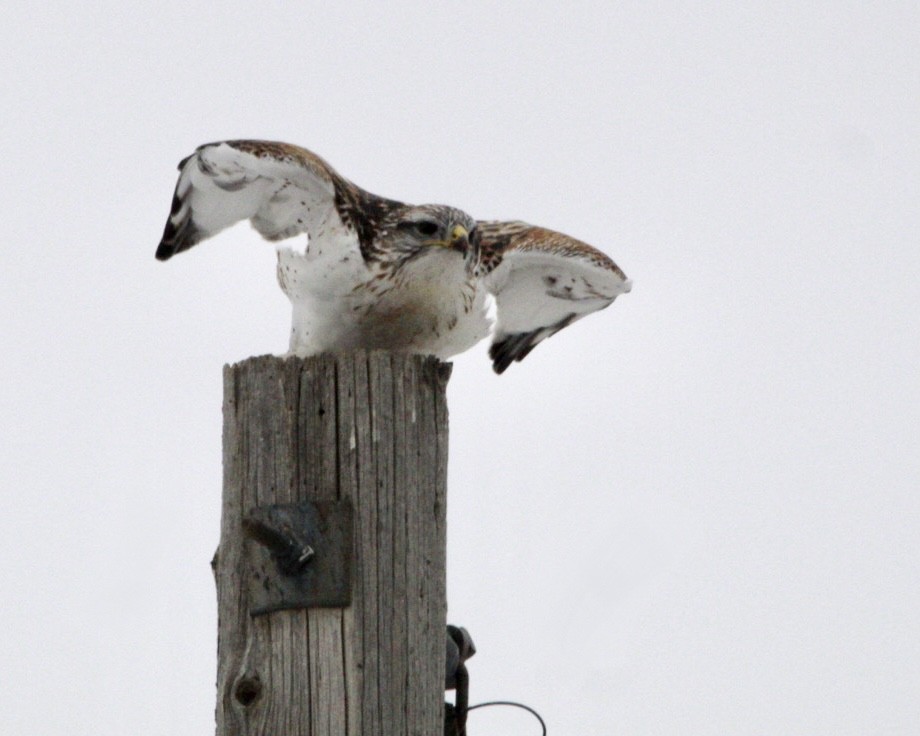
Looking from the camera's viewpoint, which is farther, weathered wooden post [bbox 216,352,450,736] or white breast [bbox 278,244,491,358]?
white breast [bbox 278,244,491,358]

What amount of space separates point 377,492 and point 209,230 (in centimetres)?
272

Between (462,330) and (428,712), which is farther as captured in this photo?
(462,330)

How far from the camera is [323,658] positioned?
3152 millimetres

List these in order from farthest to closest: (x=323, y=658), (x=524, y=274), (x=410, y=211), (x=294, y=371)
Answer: (x=524, y=274) → (x=410, y=211) → (x=294, y=371) → (x=323, y=658)

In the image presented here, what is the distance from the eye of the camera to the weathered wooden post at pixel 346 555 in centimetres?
315

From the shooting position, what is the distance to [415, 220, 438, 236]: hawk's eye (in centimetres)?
538

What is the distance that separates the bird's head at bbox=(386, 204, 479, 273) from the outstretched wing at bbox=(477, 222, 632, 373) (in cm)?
47

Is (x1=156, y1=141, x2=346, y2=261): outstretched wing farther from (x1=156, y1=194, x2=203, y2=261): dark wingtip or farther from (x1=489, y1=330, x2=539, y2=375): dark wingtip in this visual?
(x1=489, y1=330, x2=539, y2=375): dark wingtip

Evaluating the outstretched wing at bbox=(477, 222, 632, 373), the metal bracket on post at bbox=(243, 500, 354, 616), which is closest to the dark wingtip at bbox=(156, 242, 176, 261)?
the outstretched wing at bbox=(477, 222, 632, 373)

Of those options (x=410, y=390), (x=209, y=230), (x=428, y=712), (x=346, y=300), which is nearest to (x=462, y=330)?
(x=346, y=300)

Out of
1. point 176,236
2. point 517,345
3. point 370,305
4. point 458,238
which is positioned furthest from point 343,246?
point 517,345

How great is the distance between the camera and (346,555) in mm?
3191

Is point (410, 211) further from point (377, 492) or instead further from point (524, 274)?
point (377, 492)

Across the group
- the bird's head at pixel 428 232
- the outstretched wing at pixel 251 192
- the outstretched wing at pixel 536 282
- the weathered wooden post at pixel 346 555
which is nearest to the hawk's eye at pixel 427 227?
the bird's head at pixel 428 232
